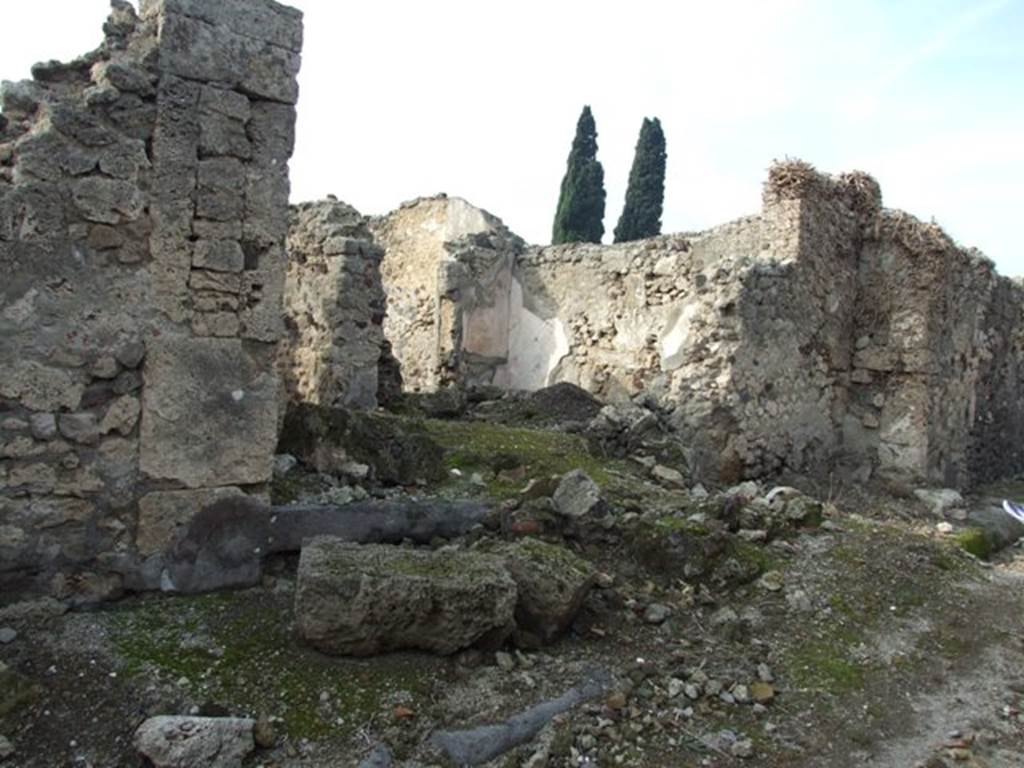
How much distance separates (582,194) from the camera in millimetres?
21828

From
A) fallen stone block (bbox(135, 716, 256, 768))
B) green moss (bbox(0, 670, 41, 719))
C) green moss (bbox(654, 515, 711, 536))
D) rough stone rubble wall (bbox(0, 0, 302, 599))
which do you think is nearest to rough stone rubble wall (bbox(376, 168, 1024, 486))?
green moss (bbox(654, 515, 711, 536))

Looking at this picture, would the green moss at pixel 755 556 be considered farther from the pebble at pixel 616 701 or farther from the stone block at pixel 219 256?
the stone block at pixel 219 256

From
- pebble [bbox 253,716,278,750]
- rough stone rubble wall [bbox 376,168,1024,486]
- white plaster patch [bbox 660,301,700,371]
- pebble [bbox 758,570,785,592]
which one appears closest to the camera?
pebble [bbox 253,716,278,750]

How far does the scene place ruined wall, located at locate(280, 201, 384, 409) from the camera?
741 centimetres

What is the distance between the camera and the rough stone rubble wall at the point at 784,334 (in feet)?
25.2

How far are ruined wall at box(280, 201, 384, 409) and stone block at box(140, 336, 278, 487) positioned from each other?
3.59m

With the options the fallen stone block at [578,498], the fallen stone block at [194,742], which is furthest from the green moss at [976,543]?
the fallen stone block at [194,742]

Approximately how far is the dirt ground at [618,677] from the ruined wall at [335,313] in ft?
11.9

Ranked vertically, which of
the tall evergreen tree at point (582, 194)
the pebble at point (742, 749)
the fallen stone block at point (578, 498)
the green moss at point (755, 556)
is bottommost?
the pebble at point (742, 749)

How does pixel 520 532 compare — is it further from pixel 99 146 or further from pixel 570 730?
pixel 99 146

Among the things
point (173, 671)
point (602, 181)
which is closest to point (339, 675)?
point (173, 671)

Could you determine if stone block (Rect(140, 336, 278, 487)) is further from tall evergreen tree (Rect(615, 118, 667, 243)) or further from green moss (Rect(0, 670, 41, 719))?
tall evergreen tree (Rect(615, 118, 667, 243))

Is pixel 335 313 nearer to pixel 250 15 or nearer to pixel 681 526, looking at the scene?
pixel 250 15

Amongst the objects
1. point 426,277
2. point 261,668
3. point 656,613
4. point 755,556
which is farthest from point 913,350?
point 261,668
